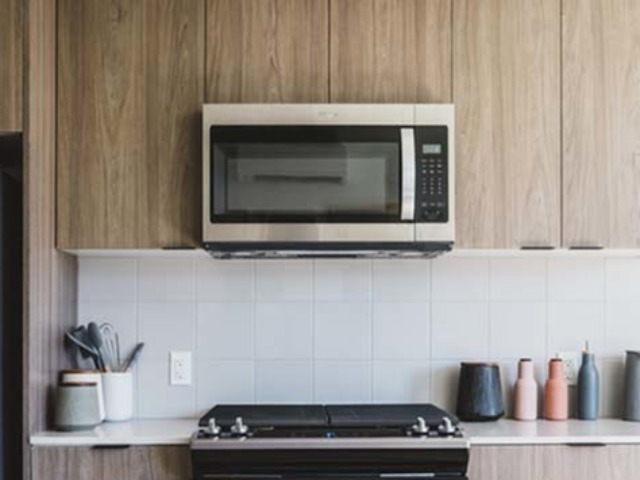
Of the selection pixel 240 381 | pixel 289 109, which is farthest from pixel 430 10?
pixel 240 381

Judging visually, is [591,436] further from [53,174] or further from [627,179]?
[53,174]

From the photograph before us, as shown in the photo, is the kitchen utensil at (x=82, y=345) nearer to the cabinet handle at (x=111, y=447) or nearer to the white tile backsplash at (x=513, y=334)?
the cabinet handle at (x=111, y=447)

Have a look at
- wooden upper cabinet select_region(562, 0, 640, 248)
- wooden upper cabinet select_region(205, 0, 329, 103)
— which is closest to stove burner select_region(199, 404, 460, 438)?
wooden upper cabinet select_region(562, 0, 640, 248)

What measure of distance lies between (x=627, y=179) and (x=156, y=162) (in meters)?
1.51

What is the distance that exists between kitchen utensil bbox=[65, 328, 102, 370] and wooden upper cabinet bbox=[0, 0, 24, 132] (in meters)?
0.75

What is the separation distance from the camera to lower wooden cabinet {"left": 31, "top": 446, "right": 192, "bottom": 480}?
2725 millimetres

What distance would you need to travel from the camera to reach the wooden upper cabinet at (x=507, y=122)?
9.71 ft

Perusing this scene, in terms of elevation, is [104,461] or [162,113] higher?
[162,113]

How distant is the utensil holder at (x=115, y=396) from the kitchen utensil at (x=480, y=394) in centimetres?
113

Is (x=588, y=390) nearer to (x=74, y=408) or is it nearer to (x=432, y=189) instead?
(x=432, y=189)

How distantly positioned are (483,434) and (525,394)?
39 centimetres

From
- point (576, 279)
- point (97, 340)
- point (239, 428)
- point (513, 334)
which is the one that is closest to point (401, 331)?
point (513, 334)

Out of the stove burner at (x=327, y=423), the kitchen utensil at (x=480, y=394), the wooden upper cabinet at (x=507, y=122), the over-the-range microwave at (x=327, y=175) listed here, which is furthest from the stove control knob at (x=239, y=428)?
the wooden upper cabinet at (x=507, y=122)

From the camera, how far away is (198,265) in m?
3.25
